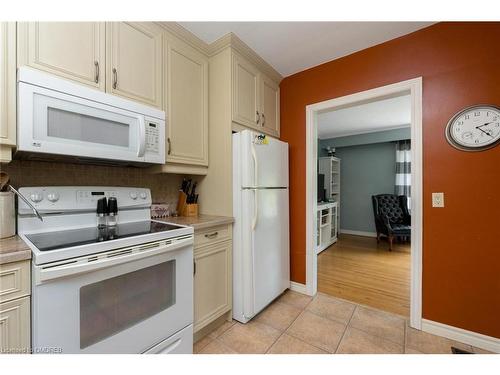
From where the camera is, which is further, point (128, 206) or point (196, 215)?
point (196, 215)

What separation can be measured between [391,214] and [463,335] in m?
3.08

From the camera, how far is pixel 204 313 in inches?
63.2

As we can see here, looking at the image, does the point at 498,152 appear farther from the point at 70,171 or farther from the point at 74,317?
the point at 70,171

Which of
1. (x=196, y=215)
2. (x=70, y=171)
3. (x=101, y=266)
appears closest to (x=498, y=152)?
(x=196, y=215)

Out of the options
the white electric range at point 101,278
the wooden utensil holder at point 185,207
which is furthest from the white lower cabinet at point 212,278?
the wooden utensil holder at point 185,207

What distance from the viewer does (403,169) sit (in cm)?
462

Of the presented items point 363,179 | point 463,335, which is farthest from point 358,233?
point 463,335

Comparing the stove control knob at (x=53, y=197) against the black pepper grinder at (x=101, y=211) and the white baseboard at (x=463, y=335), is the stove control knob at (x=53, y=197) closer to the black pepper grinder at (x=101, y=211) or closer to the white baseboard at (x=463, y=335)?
the black pepper grinder at (x=101, y=211)

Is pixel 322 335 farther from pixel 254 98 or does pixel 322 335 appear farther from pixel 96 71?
pixel 96 71

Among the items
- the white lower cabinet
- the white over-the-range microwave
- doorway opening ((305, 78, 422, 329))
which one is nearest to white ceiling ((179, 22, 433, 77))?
doorway opening ((305, 78, 422, 329))

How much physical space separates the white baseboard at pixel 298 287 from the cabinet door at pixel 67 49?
242 centimetres

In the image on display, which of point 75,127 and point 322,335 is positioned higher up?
point 75,127

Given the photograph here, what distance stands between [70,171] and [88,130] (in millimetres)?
433
